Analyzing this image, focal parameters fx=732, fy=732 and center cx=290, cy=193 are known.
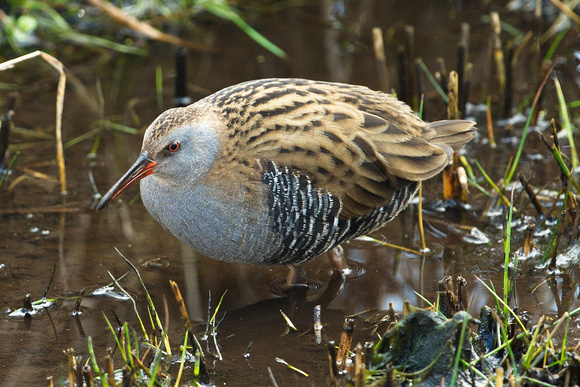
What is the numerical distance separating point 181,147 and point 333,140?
2.48ft

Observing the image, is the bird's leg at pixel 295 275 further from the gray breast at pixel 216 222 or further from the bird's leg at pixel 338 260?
the gray breast at pixel 216 222

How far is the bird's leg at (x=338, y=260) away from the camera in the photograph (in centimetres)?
409

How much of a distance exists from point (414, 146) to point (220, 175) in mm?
1041

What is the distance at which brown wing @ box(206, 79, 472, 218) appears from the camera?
3.63 m

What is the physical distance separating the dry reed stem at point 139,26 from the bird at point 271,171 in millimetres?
2951

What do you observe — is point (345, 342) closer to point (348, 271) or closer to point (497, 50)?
point (348, 271)

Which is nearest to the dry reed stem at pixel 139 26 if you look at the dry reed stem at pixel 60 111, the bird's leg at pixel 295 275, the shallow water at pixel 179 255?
A: the shallow water at pixel 179 255

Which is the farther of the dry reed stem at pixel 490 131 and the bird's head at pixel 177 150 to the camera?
the dry reed stem at pixel 490 131

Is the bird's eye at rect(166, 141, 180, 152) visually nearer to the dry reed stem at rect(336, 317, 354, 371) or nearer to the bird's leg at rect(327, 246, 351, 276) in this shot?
the bird's leg at rect(327, 246, 351, 276)

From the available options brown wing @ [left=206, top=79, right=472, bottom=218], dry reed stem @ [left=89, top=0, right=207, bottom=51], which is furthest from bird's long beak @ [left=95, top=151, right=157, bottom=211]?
dry reed stem @ [left=89, top=0, right=207, bottom=51]

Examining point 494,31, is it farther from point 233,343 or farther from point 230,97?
point 233,343

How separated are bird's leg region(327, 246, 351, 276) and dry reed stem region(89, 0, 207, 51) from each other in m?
3.31

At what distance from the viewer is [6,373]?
3250 mm

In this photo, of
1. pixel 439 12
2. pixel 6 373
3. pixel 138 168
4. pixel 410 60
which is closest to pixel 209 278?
pixel 138 168
